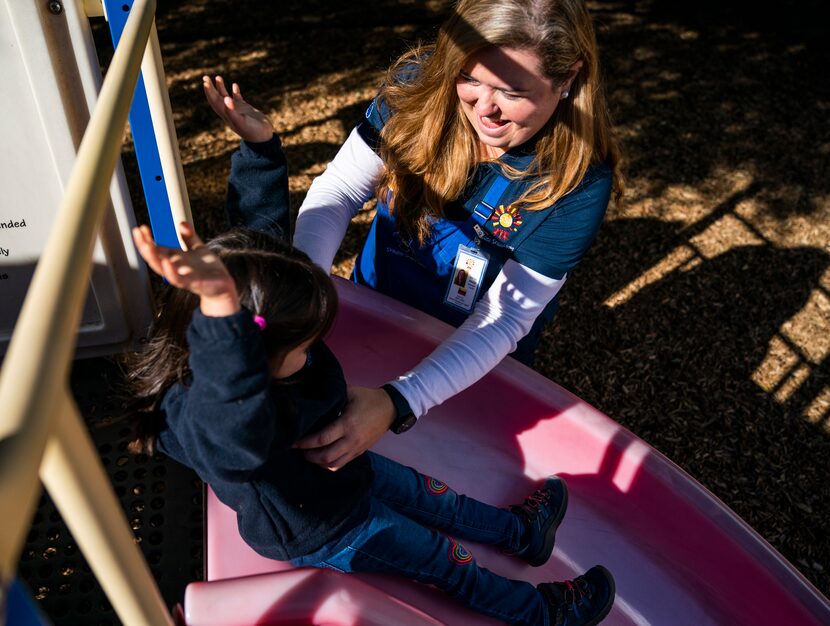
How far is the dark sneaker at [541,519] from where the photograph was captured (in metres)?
1.88

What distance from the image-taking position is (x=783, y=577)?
1.75 meters

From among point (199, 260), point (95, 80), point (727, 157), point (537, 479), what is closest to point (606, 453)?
point (537, 479)

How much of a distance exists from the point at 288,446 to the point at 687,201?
3031 millimetres

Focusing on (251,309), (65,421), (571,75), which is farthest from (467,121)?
(65,421)

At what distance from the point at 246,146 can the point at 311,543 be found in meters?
0.85

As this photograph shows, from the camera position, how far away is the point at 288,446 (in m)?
1.23

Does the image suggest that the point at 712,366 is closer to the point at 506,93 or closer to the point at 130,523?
the point at 506,93

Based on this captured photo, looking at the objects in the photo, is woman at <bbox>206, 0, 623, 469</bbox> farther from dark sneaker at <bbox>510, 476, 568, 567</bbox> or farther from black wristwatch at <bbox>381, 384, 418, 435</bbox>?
→ dark sneaker at <bbox>510, 476, 568, 567</bbox>

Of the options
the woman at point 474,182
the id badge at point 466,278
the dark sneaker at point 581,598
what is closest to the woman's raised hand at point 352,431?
the woman at point 474,182

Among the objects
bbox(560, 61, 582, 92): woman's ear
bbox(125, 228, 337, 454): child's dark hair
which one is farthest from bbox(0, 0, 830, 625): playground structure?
bbox(560, 61, 582, 92): woman's ear

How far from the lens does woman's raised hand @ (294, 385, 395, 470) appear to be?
1.39 meters

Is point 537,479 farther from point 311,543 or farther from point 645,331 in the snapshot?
point 645,331

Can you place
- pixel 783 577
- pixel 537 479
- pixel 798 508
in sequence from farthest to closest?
pixel 798 508 → pixel 537 479 → pixel 783 577

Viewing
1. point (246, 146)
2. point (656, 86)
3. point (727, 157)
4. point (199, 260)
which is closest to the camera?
point (199, 260)
